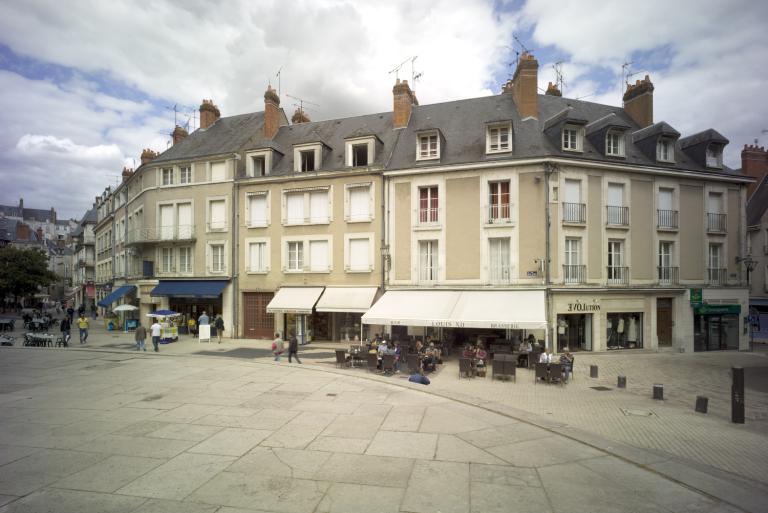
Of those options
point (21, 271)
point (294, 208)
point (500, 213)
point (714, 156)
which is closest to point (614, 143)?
point (714, 156)

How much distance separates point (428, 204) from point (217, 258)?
1269 centimetres

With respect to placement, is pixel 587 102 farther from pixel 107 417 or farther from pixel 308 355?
pixel 107 417

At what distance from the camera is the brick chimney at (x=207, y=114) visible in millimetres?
27141

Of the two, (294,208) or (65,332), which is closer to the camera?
(65,332)

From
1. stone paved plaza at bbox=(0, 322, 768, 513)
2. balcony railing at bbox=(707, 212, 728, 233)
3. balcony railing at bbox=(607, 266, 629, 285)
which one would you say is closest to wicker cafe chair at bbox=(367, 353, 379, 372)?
stone paved plaza at bbox=(0, 322, 768, 513)

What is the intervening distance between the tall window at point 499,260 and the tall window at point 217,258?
14.9 m

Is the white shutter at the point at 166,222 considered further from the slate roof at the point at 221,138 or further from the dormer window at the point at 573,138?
the dormer window at the point at 573,138

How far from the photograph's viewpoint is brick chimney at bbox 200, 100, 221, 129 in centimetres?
2714

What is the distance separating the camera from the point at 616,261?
18.9m

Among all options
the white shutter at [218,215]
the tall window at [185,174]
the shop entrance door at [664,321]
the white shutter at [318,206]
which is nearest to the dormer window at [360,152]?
the white shutter at [318,206]

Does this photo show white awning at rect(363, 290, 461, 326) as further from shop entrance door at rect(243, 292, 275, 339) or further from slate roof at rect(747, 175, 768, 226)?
slate roof at rect(747, 175, 768, 226)

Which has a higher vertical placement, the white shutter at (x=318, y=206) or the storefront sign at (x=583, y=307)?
the white shutter at (x=318, y=206)

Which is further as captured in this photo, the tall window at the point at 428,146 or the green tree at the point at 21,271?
the green tree at the point at 21,271

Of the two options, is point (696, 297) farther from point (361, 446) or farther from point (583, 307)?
point (361, 446)
